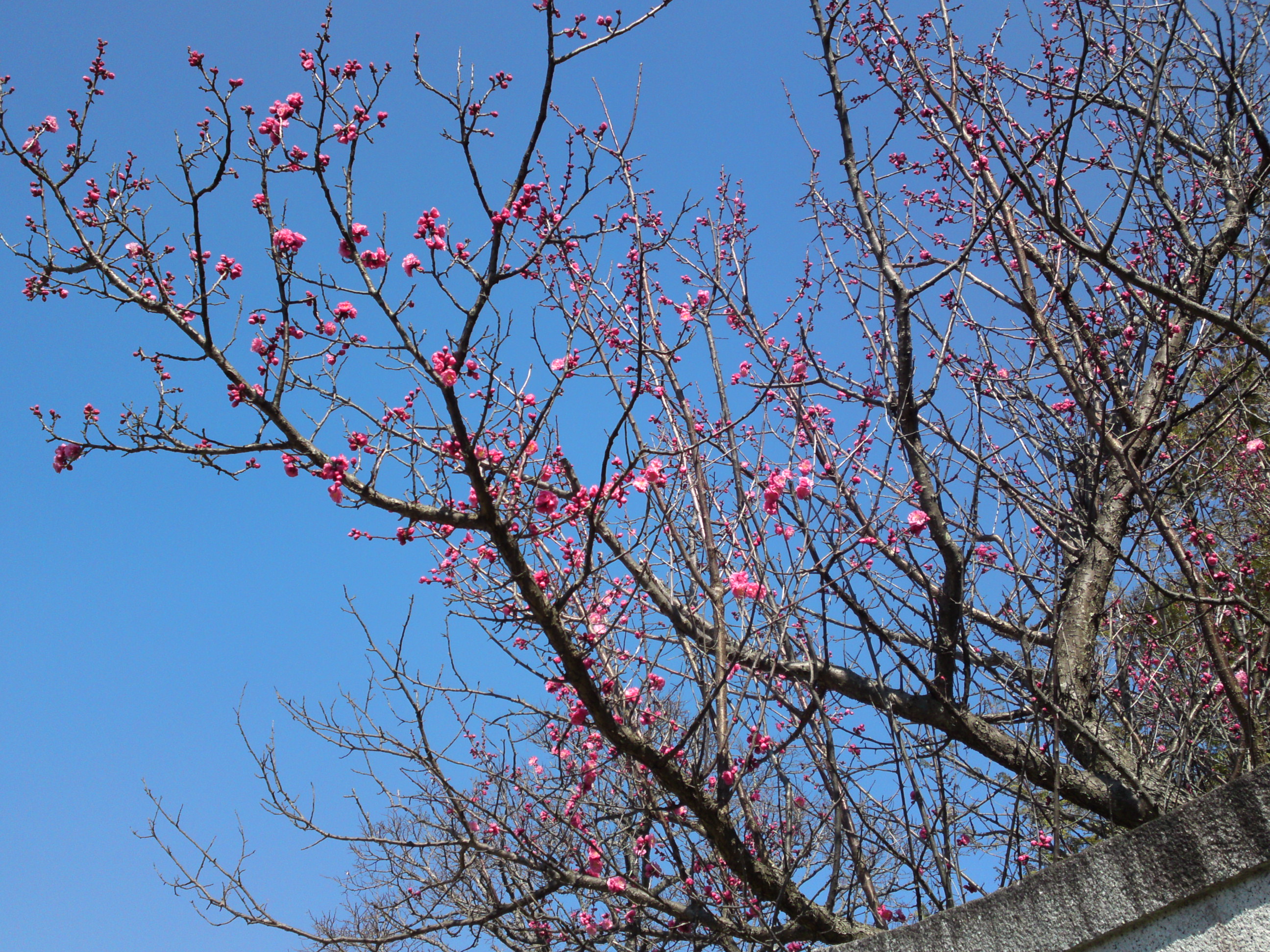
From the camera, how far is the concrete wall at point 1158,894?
1811 mm

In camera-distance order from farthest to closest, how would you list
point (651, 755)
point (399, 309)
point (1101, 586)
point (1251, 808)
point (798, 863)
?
point (1101, 586) → point (798, 863) → point (651, 755) → point (399, 309) → point (1251, 808)

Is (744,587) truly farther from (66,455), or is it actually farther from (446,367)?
(66,455)

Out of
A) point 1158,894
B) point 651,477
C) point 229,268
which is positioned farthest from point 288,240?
point 1158,894

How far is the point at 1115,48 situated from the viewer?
19.6ft

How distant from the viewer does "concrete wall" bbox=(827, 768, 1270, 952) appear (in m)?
1.81

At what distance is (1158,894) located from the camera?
192cm

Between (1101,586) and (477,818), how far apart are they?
353 centimetres

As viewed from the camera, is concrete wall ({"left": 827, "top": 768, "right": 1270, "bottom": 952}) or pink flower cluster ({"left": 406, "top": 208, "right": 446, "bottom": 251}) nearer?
concrete wall ({"left": 827, "top": 768, "right": 1270, "bottom": 952})

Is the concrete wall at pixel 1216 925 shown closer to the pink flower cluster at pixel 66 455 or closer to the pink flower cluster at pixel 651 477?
the pink flower cluster at pixel 651 477

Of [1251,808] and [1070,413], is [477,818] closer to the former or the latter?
[1251,808]

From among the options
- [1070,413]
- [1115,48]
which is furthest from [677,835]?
[1115,48]

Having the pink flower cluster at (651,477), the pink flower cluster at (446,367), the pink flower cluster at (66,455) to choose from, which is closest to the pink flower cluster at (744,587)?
the pink flower cluster at (651,477)

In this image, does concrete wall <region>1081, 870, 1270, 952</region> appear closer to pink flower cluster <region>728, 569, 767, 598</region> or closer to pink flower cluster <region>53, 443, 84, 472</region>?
pink flower cluster <region>728, 569, 767, 598</region>

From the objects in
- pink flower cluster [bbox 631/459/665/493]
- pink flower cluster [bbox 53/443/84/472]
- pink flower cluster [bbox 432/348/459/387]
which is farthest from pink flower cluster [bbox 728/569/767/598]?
pink flower cluster [bbox 53/443/84/472]
